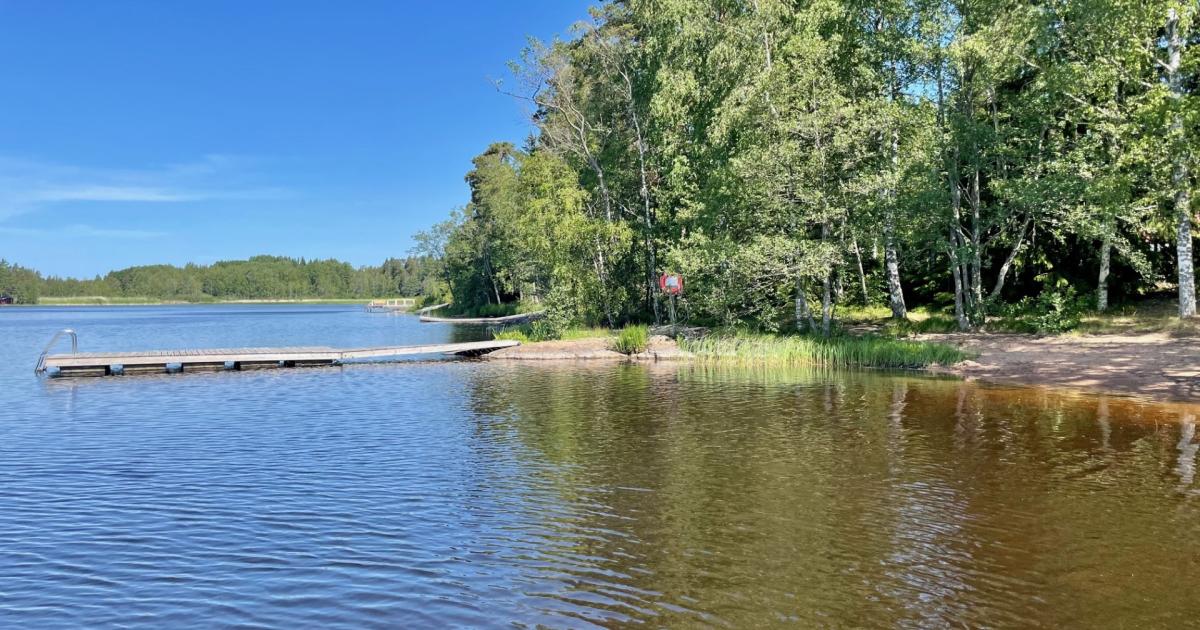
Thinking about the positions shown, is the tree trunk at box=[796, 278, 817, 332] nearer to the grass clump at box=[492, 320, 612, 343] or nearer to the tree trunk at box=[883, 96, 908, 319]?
the tree trunk at box=[883, 96, 908, 319]

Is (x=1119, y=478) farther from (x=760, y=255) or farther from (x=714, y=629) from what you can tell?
(x=760, y=255)

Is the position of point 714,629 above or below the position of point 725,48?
below

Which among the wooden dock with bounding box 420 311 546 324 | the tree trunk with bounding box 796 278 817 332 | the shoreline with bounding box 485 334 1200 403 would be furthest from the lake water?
the wooden dock with bounding box 420 311 546 324

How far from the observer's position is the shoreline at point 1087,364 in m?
18.8

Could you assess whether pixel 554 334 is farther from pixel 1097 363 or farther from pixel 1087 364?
pixel 1097 363

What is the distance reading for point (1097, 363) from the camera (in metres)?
21.5

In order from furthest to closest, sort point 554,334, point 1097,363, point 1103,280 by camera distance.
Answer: point 554,334 → point 1103,280 → point 1097,363

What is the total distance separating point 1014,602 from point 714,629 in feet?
9.91

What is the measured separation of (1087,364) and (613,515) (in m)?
19.4

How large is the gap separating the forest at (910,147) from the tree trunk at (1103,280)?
5.7 inches

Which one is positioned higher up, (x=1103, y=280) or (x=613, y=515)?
(x=1103, y=280)

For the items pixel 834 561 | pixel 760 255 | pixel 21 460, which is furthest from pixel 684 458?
pixel 760 255

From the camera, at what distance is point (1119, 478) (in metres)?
10.8

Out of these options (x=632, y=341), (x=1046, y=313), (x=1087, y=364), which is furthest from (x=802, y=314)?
(x=1087, y=364)
